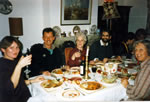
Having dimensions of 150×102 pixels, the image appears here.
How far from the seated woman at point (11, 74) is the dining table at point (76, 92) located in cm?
14

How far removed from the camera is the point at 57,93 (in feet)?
4.17

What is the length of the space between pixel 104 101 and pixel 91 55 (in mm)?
1537

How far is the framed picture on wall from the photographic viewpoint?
149 inches

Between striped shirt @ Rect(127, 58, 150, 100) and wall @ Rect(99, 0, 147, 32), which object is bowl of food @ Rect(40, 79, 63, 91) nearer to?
striped shirt @ Rect(127, 58, 150, 100)

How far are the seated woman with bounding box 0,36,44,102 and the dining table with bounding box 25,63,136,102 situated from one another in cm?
14

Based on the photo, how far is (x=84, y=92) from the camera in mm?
1295

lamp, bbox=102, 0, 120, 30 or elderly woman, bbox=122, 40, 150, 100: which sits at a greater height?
lamp, bbox=102, 0, 120, 30

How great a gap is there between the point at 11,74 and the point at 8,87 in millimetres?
143

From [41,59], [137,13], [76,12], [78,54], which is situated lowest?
[41,59]

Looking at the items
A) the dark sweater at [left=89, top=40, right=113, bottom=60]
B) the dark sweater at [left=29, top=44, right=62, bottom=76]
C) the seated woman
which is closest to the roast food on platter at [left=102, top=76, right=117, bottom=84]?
the seated woman

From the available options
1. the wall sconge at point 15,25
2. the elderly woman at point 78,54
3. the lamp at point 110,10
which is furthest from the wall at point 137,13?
the wall sconge at point 15,25

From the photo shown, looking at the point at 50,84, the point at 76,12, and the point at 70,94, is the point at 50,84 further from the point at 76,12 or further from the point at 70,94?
the point at 76,12

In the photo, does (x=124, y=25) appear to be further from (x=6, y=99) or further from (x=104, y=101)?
(x=6, y=99)

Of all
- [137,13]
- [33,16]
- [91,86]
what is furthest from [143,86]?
[137,13]
